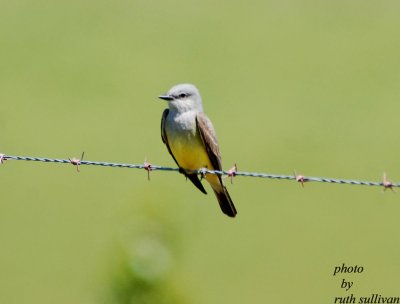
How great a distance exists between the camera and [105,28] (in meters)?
25.8

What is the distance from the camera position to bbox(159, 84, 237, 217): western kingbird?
9859 millimetres

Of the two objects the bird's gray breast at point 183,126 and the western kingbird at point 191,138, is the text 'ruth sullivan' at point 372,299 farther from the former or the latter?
the bird's gray breast at point 183,126

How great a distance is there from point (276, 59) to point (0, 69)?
5.97 m

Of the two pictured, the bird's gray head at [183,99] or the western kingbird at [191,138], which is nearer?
the western kingbird at [191,138]

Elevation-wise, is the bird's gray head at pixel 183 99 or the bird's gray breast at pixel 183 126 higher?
the bird's gray head at pixel 183 99

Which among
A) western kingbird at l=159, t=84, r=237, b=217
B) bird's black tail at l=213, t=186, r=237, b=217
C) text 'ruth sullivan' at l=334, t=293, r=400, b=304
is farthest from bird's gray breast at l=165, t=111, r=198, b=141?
text 'ruth sullivan' at l=334, t=293, r=400, b=304

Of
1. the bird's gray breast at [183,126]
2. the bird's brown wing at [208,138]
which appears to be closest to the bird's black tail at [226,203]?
the bird's brown wing at [208,138]

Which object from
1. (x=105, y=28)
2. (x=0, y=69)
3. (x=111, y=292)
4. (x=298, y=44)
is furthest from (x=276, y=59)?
(x=111, y=292)

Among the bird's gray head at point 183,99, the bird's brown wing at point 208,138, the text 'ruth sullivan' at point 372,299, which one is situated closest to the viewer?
the bird's brown wing at point 208,138

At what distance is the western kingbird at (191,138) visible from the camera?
32.3 ft

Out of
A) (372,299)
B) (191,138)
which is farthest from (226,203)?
(372,299)

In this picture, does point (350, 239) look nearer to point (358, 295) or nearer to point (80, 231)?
point (358, 295)

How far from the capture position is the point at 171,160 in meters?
16.8

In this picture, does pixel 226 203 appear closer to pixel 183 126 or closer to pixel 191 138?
pixel 191 138
